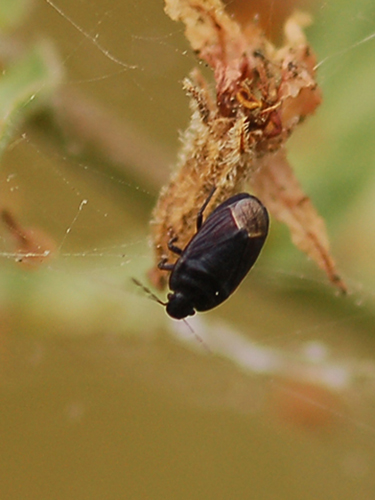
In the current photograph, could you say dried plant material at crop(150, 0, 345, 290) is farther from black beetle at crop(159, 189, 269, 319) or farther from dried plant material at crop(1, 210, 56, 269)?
dried plant material at crop(1, 210, 56, 269)

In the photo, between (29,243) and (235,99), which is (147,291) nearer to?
(29,243)

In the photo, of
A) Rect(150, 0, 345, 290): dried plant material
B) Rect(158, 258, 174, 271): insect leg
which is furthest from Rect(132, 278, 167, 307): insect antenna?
Rect(150, 0, 345, 290): dried plant material

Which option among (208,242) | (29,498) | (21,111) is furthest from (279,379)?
(29,498)

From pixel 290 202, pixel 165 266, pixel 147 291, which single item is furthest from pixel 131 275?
pixel 290 202

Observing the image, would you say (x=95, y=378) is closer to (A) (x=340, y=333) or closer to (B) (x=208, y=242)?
(A) (x=340, y=333)

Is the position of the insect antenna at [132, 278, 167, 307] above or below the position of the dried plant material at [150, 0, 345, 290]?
below

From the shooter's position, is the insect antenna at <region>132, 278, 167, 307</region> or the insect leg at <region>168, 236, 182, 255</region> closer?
the insect leg at <region>168, 236, 182, 255</region>

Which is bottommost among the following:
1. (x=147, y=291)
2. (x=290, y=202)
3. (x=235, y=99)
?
(x=147, y=291)
